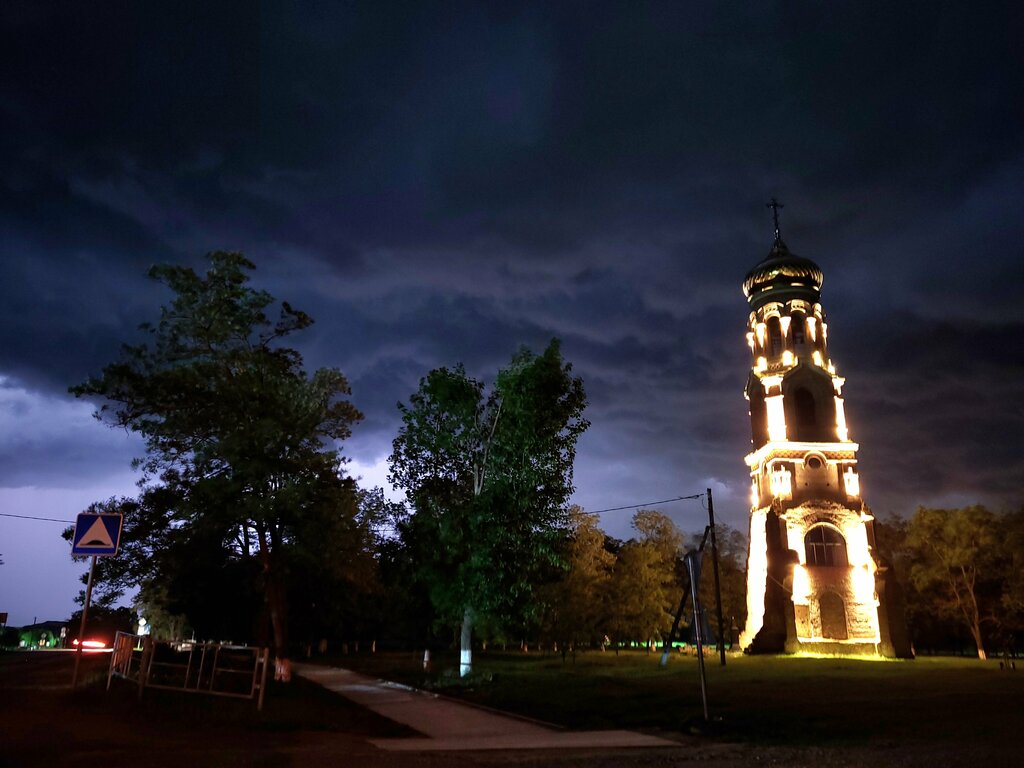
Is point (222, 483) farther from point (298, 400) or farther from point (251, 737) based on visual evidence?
point (251, 737)

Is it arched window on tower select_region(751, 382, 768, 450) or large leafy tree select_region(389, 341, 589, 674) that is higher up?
arched window on tower select_region(751, 382, 768, 450)

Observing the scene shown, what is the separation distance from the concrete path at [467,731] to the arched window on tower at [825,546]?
4000 cm

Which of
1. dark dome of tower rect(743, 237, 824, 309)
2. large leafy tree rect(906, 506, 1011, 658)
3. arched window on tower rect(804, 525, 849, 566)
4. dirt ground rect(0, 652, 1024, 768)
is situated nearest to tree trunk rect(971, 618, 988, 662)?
large leafy tree rect(906, 506, 1011, 658)

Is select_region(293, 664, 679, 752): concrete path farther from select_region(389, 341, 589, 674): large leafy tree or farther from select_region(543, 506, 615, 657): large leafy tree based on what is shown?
select_region(543, 506, 615, 657): large leafy tree

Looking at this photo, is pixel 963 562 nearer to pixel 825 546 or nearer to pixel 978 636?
pixel 978 636

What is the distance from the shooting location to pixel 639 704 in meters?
17.9

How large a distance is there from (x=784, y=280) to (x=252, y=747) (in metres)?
61.2

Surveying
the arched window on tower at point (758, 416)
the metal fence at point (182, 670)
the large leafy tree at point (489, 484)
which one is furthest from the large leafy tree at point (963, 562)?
the metal fence at point (182, 670)

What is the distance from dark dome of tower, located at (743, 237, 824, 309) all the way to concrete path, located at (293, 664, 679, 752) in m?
50.5

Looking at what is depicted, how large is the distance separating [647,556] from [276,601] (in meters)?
34.9

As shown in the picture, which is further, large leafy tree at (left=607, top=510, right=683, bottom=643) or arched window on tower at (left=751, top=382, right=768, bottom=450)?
arched window on tower at (left=751, top=382, right=768, bottom=450)

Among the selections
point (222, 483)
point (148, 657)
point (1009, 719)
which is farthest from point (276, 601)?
point (1009, 719)

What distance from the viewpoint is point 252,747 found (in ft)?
33.4

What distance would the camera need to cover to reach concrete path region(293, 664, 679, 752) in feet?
37.8
